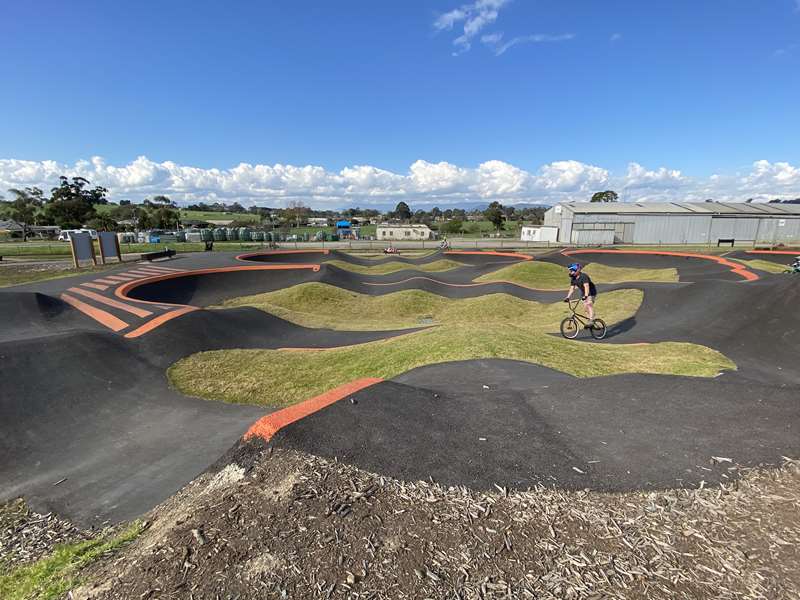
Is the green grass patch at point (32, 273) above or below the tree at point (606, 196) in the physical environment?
below

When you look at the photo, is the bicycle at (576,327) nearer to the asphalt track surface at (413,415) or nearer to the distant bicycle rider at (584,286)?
the asphalt track surface at (413,415)

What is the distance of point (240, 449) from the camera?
438 cm

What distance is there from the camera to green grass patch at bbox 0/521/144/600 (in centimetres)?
291

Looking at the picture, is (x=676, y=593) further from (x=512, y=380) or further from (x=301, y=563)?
Result: (x=512, y=380)

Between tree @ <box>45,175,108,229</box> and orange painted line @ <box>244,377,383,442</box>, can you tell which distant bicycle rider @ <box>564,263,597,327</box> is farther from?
tree @ <box>45,175,108,229</box>

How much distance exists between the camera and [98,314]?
46.9 feet

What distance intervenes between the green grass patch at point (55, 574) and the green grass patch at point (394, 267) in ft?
93.3

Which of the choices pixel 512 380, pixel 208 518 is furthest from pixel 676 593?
pixel 512 380

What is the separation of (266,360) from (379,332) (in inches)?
202

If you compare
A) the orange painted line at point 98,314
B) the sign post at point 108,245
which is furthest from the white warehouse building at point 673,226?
the orange painted line at point 98,314

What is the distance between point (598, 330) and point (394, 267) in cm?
2255

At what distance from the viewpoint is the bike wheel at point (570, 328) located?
13371 mm

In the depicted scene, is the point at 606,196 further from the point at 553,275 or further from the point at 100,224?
the point at 100,224

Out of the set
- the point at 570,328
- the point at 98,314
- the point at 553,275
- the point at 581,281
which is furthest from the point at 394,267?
the point at 98,314
